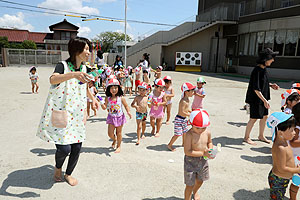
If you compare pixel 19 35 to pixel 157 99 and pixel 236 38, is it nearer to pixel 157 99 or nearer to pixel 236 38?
pixel 236 38

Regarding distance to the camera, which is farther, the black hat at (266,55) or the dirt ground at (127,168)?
the black hat at (266,55)

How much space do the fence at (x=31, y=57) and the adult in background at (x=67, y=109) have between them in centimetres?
3155

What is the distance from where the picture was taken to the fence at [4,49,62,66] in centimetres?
3033

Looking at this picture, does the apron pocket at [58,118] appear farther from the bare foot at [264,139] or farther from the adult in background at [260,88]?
the bare foot at [264,139]

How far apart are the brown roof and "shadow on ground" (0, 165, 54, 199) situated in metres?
49.3

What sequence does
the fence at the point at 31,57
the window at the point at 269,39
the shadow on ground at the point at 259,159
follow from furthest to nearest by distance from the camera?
the fence at the point at 31,57, the window at the point at 269,39, the shadow on ground at the point at 259,159

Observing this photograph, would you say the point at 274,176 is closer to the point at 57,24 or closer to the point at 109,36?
the point at 57,24

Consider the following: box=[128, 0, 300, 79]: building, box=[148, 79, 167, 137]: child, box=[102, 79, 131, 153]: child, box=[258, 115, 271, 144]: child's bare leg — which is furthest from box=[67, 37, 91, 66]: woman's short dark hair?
box=[128, 0, 300, 79]: building

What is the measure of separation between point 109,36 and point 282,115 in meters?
74.7

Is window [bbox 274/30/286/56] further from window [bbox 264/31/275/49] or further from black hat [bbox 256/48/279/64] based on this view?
black hat [bbox 256/48/279/64]

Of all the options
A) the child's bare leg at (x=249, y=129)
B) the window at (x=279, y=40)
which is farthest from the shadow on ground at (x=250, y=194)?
the window at (x=279, y=40)

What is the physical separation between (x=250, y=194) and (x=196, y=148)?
1356mm

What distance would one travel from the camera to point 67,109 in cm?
319

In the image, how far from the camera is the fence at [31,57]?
30.3 meters
